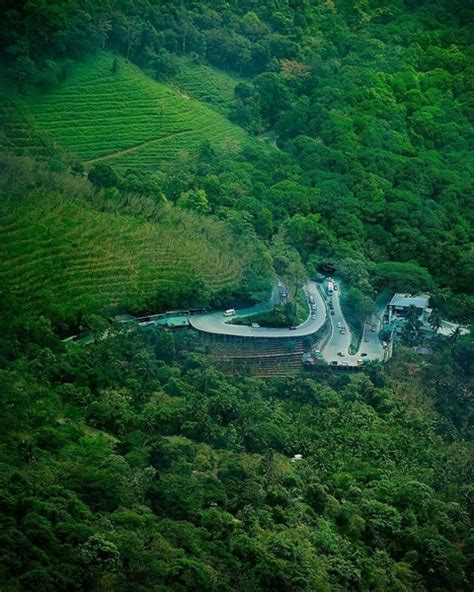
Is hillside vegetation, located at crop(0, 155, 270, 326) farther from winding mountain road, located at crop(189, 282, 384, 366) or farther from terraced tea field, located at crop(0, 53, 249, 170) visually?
terraced tea field, located at crop(0, 53, 249, 170)

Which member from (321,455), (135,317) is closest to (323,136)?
(135,317)

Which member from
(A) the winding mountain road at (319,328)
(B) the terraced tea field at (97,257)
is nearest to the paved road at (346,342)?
(A) the winding mountain road at (319,328)

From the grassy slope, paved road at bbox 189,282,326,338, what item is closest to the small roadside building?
paved road at bbox 189,282,326,338

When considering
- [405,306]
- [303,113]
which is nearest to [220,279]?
[405,306]

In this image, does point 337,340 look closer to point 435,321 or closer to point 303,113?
point 435,321

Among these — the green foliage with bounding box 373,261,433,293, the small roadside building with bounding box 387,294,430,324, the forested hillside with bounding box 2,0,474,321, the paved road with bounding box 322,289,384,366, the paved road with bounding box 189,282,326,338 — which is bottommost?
the paved road with bounding box 322,289,384,366

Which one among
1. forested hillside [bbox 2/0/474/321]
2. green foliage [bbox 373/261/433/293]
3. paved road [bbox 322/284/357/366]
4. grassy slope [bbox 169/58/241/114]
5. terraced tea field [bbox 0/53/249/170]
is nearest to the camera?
paved road [bbox 322/284/357/366]

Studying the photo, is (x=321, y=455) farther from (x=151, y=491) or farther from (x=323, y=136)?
(x=323, y=136)
